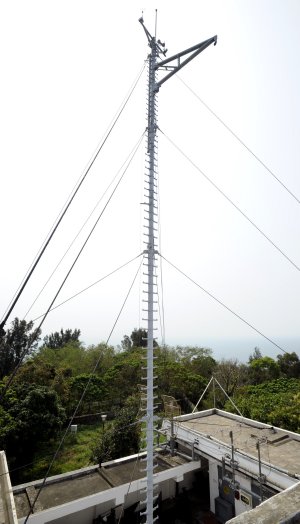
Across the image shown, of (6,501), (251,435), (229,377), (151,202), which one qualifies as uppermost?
(151,202)

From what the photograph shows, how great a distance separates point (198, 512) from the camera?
12.9 metres

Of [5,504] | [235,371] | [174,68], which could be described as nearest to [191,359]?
[235,371]

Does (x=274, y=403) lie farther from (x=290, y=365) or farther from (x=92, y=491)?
(x=290, y=365)

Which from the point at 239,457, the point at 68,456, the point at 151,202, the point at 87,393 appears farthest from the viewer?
the point at 87,393

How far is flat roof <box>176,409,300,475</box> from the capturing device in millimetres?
11117

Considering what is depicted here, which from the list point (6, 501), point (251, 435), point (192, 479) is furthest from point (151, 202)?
point (192, 479)

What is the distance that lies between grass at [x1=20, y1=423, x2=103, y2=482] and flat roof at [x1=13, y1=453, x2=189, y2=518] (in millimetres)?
4305

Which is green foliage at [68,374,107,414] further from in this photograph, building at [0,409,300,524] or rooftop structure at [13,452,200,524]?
rooftop structure at [13,452,200,524]

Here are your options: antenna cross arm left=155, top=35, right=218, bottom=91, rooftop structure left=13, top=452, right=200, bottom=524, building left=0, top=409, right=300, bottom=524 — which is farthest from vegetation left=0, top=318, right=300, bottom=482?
antenna cross arm left=155, top=35, right=218, bottom=91

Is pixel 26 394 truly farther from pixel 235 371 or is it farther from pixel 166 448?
pixel 235 371

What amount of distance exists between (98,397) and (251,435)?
13.6m

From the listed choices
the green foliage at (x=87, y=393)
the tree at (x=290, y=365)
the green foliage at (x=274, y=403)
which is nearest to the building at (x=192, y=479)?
the green foliage at (x=274, y=403)

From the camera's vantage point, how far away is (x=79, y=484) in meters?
11.6

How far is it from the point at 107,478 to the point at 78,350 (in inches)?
885
